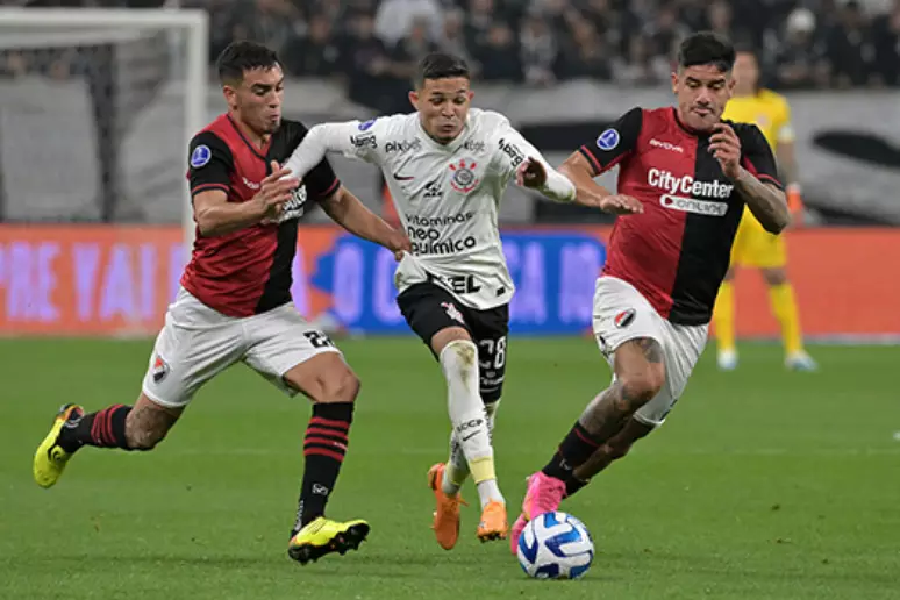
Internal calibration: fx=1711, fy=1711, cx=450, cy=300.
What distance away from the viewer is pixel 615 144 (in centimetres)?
743

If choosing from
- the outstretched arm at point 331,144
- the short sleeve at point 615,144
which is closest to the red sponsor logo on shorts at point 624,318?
the short sleeve at point 615,144

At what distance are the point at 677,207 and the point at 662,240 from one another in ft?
0.51

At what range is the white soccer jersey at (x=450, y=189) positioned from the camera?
7.34 m

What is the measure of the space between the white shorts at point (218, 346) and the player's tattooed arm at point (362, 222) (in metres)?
0.46

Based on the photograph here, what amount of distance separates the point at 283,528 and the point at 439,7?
15343 millimetres

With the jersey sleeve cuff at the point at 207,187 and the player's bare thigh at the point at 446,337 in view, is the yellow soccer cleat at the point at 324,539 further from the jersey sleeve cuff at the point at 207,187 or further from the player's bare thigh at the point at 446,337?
the jersey sleeve cuff at the point at 207,187

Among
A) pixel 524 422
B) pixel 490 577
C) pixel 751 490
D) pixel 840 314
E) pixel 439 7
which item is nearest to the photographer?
pixel 490 577

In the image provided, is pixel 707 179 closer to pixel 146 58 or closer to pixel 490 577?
pixel 490 577

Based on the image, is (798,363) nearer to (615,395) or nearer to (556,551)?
(615,395)

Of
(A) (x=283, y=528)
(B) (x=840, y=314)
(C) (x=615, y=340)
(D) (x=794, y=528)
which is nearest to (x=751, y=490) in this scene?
(D) (x=794, y=528)

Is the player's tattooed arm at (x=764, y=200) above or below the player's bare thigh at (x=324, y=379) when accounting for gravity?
above

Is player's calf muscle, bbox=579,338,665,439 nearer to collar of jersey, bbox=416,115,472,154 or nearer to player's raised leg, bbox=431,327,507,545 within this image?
player's raised leg, bbox=431,327,507,545

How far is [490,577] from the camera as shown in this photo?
628cm

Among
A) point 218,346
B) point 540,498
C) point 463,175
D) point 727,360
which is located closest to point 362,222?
point 463,175
